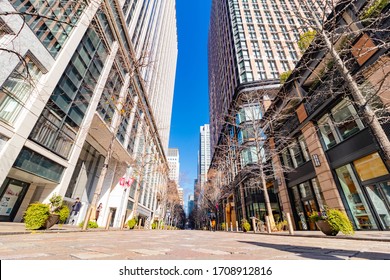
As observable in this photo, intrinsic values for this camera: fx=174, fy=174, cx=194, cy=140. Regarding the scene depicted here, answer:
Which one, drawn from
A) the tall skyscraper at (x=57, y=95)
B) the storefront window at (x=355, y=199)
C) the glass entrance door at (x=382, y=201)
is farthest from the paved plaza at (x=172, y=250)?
the storefront window at (x=355, y=199)

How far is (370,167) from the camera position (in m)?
9.26

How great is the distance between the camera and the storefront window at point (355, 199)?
935cm

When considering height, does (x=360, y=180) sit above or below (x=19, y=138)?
below

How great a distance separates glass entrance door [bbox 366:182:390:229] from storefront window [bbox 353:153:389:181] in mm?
522

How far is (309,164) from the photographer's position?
13.7m

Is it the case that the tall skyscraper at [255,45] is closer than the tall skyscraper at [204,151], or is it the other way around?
the tall skyscraper at [255,45]

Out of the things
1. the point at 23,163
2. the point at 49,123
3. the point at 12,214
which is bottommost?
the point at 12,214

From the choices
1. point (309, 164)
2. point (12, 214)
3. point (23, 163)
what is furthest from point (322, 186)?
point (12, 214)

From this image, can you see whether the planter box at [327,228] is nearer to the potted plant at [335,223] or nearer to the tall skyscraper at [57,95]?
the potted plant at [335,223]

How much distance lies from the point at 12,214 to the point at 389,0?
25.2 metres

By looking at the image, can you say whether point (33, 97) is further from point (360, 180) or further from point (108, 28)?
point (360, 180)

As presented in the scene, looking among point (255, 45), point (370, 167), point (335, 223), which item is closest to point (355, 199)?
point (370, 167)

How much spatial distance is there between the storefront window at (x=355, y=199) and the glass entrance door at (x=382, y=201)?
497 mm

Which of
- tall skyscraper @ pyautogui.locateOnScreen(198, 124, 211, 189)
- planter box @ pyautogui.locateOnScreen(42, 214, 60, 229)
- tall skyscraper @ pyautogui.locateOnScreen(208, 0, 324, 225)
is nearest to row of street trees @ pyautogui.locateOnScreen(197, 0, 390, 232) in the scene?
tall skyscraper @ pyautogui.locateOnScreen(208, 0, 324, 225)
